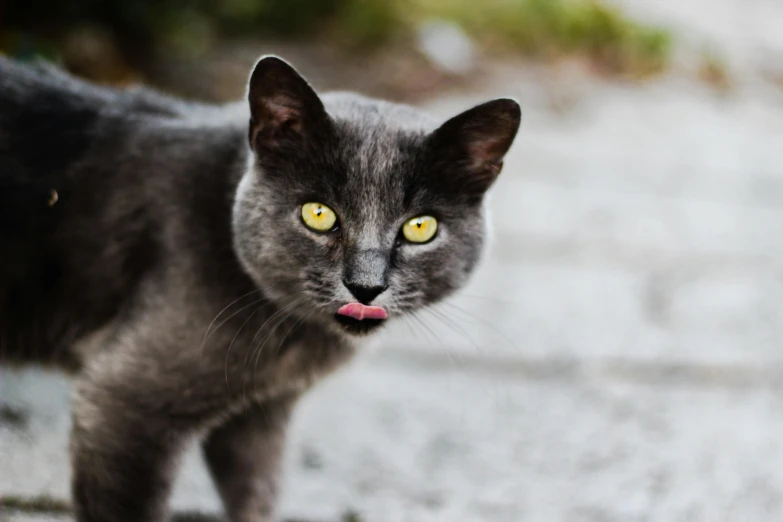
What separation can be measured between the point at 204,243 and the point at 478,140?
0.55 meters

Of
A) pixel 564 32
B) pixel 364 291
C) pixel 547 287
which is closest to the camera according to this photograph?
pixel 364 291

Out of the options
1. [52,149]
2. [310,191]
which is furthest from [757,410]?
[52,149]

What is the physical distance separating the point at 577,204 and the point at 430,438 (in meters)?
1.79

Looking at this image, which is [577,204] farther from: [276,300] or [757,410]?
[276,300]

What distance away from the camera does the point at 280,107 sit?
4.61 feet

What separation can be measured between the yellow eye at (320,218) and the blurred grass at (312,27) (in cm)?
138

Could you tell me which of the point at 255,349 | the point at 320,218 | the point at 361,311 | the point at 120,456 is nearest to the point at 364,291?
the point at 361,311

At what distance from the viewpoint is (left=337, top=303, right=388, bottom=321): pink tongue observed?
137 centimetres

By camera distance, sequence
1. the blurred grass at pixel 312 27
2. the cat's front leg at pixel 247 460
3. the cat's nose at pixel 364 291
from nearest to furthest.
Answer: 1. the cat's nose at pixel 364 291
2. the cat's front leg at pixel 247 460
3. the blurred grass at pixel 312 27

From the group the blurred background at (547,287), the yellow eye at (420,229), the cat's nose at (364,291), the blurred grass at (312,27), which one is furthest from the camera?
the blurred grass at (312,27)

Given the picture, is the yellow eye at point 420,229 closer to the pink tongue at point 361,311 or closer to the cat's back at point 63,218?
the pink tongue at point 361,311

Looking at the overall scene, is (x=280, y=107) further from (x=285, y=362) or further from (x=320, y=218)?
(x=285, y=362)

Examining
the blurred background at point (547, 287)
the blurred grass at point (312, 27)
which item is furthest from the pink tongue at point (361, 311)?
the blurred grass at point (312, 27)

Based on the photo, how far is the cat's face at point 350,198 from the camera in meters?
1.38
